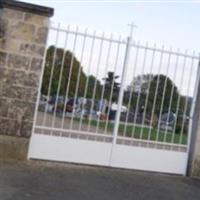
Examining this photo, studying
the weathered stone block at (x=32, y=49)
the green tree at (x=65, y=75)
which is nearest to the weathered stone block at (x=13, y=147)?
the green tree at (x=65, y=75)

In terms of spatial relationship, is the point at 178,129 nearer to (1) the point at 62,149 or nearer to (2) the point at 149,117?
(2) the point at 149,117

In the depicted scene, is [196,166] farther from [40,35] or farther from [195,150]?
[40,35]

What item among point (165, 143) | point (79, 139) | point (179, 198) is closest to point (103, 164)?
point (79, 139)

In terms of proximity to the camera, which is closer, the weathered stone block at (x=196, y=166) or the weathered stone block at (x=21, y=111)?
the weathered stone block at (x=21, y=111)

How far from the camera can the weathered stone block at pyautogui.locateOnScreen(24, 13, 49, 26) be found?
8.06 meters

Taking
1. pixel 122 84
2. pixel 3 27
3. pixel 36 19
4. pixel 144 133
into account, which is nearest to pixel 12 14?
pixel 3 27

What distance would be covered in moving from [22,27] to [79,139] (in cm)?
209

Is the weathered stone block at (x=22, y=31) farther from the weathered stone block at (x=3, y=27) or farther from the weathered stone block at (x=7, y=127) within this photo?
the weathered stone block at (x=7, y=127)

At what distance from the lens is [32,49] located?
318 inches

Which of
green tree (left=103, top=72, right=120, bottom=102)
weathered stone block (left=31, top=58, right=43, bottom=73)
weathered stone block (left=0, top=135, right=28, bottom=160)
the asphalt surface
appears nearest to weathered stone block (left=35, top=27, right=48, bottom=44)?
weathered stone block (left=31, top=58, right=43, bottom=73)

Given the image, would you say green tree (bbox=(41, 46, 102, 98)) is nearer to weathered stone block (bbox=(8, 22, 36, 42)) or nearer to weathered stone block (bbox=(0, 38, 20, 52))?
weathered stone block (bbox=(8, 22, 36, 42))

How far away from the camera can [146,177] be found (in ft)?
27.3

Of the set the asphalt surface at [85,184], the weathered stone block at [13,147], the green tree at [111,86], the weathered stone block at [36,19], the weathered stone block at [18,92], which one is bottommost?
the asphalt surface at [85,184]

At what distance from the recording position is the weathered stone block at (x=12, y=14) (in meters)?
7.98
